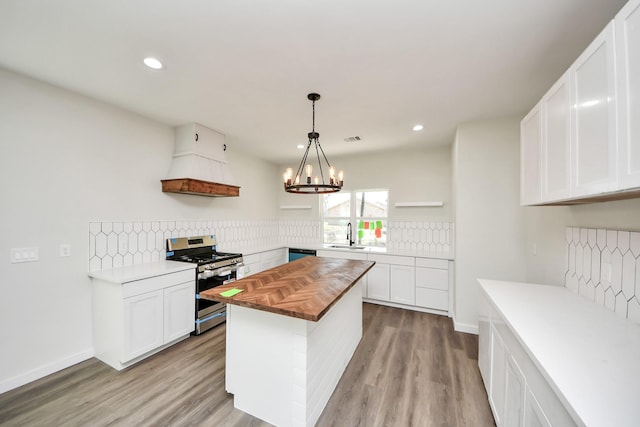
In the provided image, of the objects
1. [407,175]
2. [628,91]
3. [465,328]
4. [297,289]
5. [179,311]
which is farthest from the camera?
[407,175]

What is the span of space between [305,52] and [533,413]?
2.43 meters

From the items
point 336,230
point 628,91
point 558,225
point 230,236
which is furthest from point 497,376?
point 230,236

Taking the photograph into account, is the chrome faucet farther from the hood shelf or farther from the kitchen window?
the hood shelf

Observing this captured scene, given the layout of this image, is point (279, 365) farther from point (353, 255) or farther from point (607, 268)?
point (353, 255)

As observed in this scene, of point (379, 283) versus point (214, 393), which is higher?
point (379, 283)

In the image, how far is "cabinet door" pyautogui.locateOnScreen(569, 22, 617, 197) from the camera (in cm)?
106

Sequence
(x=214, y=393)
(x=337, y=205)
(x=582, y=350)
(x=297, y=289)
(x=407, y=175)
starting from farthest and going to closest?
(x=337, y=205) → (x=407, y=175) → (x=214, y=393) → (x=297, y=289) → (x=582, y=350)

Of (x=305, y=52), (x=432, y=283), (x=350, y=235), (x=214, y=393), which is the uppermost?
(x=305, y=52)

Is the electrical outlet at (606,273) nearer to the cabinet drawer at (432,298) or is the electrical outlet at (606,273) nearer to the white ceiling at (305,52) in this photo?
the white ceiling at (305,52)

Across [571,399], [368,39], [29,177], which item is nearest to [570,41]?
[368,39]

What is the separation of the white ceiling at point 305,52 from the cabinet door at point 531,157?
1.50 feet

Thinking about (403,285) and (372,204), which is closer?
(403,285)

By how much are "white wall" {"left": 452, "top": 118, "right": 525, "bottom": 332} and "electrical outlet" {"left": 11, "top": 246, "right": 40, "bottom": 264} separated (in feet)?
14.4

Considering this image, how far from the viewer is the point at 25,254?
217 cm
